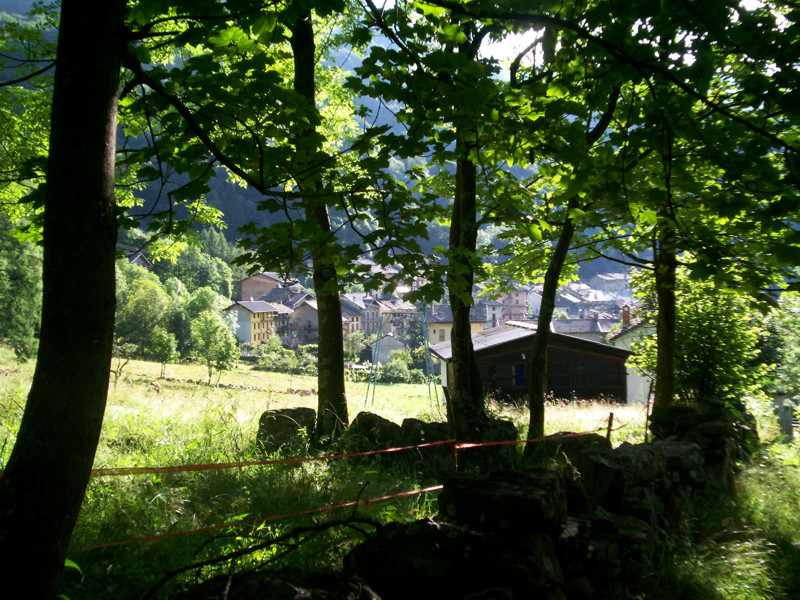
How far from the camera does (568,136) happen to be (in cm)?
347

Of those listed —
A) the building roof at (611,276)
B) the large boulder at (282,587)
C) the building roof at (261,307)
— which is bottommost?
the large boulder at (282,587)

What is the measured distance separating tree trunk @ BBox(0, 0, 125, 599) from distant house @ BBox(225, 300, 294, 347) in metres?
78.5

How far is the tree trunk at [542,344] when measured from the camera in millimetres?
7707

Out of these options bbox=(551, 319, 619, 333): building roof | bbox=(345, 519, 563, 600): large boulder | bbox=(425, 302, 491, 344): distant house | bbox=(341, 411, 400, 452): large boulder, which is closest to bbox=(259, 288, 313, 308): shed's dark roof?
bbox=(425, 302, 491, 344): distant house

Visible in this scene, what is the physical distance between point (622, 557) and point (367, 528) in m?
1.75

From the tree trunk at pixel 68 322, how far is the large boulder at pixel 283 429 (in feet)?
14.2

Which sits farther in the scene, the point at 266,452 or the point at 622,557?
the point at 266,452

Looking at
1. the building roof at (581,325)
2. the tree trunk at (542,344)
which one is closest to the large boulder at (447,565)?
the tree trunk at (542,344)

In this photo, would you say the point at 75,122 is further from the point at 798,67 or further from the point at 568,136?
the point at 798,67

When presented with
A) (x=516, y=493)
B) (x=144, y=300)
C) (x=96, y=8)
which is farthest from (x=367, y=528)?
(x=144, y=300)

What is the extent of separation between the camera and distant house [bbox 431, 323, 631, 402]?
2695 centimetres

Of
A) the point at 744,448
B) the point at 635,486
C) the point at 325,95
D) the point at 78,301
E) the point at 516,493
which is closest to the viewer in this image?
the point at 78,301

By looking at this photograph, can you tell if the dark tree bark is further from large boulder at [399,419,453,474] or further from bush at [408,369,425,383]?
bush at [408,369,425,383]

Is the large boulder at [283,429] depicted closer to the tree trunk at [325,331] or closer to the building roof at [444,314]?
the tree trunk at [325,331]
